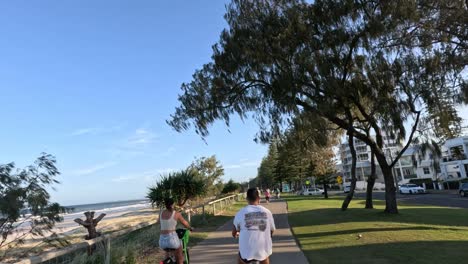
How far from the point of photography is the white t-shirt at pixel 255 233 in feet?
19.4

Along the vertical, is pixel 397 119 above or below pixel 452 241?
above

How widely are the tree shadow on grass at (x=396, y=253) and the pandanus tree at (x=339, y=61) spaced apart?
273 inches

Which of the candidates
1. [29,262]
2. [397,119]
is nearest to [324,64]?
[397,119]

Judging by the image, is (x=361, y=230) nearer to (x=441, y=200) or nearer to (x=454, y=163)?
(x=441, y=200)

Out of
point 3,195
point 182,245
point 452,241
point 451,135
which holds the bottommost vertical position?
point 452,241

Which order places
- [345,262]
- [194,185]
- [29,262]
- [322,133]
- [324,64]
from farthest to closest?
[194,185] → [322,133] → [324,64] → [345,262] → [29,262]

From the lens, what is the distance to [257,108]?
2016cm

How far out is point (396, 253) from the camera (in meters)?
10.1

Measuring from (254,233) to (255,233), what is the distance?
0.05ft

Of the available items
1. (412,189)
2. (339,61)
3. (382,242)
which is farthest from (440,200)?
(382,242)

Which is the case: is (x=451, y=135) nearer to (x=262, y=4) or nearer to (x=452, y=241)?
(x=452, y=241)

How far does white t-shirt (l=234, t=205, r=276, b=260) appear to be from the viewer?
591cm

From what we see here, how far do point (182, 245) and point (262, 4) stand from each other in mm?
12792

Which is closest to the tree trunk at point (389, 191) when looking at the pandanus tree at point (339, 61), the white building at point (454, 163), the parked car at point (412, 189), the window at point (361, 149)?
the pandanus tree at point (339, 61)
